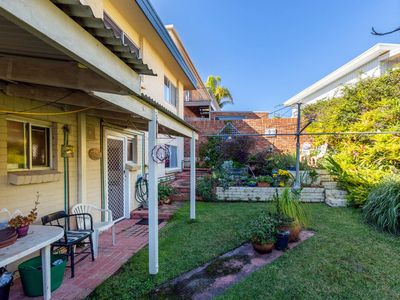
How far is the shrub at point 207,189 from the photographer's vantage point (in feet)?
28.0

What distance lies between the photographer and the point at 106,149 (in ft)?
17.9

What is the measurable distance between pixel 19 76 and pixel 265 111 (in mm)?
14898

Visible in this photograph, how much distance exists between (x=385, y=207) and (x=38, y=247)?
680cm

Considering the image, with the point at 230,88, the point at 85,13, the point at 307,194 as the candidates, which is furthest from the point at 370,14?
the point at 230,88

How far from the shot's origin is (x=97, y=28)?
1.45 m

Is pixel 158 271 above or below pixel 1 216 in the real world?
below

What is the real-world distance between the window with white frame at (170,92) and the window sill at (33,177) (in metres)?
5.49

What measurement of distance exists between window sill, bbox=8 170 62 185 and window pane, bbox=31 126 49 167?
192 millimetres

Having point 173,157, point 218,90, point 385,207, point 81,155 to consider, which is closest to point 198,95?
point 173,157

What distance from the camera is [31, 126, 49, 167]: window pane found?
3.68m

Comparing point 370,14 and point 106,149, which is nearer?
point 370,14

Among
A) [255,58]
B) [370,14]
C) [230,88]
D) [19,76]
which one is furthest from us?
[230,88]

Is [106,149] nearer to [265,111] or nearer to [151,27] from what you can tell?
[151,27]

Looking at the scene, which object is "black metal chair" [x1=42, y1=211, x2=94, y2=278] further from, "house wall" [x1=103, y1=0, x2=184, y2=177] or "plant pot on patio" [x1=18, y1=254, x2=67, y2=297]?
"house wall" [x1=103, y1=0, x2=184, y2=177]
